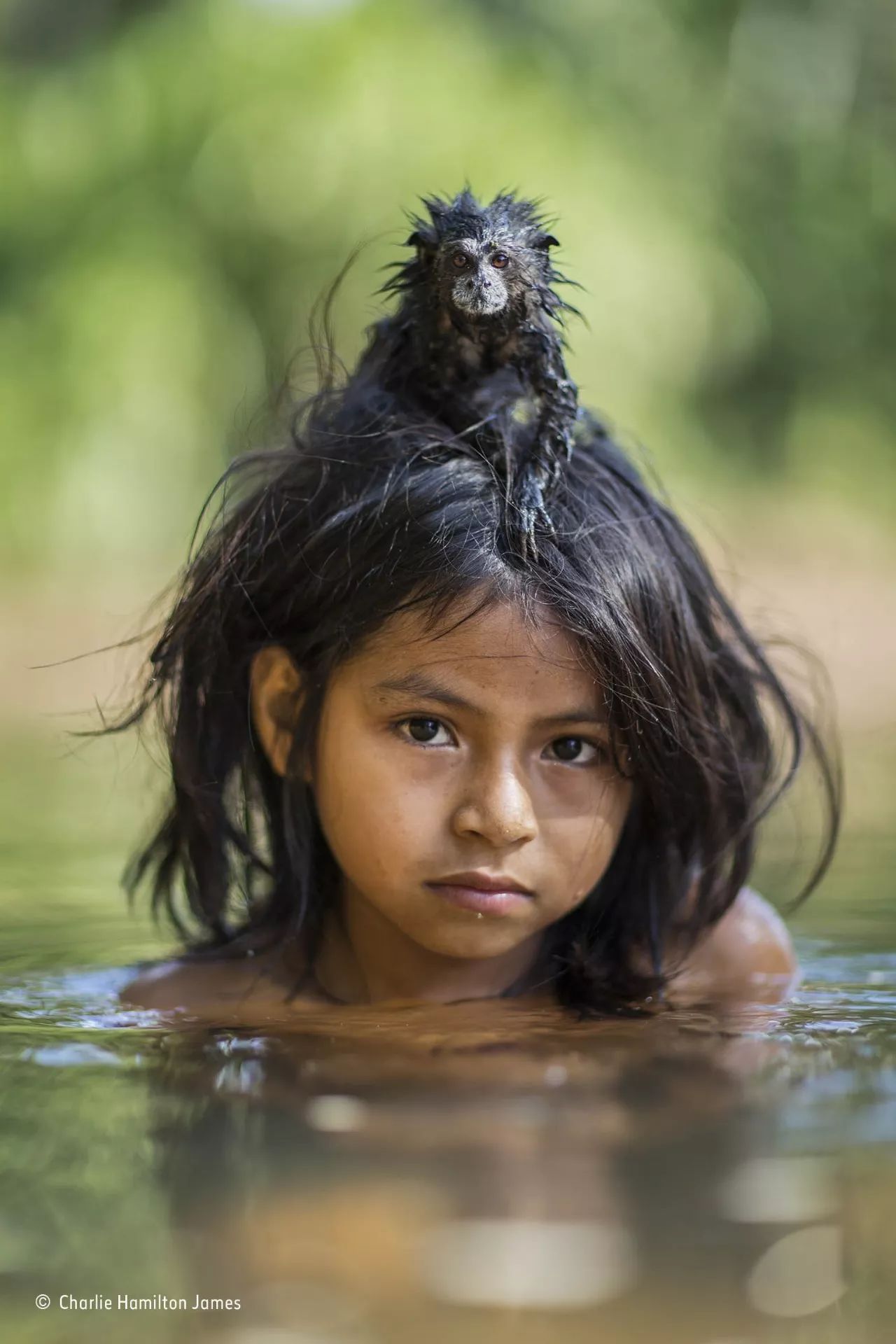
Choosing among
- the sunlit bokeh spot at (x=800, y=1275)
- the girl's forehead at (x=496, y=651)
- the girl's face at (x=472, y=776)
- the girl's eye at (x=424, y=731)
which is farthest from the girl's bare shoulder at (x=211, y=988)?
the sunlit bokeh spot at (x=800, y=1275)

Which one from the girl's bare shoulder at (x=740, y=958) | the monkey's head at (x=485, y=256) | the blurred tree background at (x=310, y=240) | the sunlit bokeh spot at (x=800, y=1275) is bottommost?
the sunlit bokeh spot at (x=800, y=1275)

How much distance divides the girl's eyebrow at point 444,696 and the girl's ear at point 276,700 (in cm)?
27

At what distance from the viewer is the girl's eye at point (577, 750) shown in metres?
2.36

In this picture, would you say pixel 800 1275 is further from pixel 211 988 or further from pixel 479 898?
pixel 211 988

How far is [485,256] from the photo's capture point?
2189mm

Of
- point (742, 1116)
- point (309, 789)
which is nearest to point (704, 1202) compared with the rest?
point (742, 1116)

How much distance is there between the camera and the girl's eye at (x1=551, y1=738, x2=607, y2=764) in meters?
2.36

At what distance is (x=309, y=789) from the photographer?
2654mm

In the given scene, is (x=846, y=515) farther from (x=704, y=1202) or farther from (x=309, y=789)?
(x=704, y=1202)

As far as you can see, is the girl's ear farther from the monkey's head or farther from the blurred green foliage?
the blurred green foliage

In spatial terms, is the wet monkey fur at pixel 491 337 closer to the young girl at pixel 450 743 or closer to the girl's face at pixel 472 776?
the young girl at pixel 450 743

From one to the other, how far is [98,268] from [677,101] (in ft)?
14.5

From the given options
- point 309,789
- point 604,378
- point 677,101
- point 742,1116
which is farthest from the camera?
point 677,101

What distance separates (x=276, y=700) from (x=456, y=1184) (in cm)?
123
